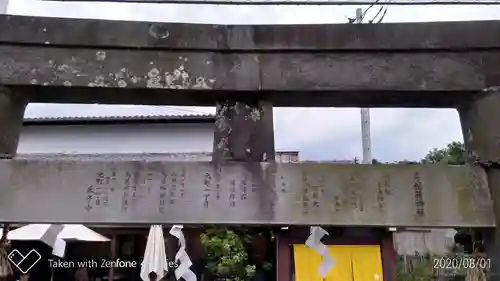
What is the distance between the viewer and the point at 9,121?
358 cm

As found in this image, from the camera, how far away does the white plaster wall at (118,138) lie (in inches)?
465

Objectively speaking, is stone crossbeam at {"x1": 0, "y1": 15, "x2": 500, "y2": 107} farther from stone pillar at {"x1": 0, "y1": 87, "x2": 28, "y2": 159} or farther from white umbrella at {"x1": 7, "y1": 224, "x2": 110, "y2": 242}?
white umbrella at {"x1": 7, "y1": 224, "x2": 110, "y2": 242}

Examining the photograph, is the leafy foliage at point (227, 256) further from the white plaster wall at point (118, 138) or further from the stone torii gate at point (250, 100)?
the stone torii gate at point (250, 100)

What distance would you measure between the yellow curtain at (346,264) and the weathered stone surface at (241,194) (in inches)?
180

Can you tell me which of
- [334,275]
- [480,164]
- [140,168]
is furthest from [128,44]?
[334,275]

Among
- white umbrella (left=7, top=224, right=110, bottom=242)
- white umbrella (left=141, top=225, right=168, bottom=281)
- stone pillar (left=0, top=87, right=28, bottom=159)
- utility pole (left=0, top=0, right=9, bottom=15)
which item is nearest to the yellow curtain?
white umbrella (left=141, top=225, right=168, bottom=281)

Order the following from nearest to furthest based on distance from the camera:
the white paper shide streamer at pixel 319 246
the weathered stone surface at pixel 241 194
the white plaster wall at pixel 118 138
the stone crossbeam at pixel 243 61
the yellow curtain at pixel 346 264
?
the weathered stone surface at pixel 241 194
the stone crossbeam at pixel 243 61
the white paper shide streamer at pixel 319 246
the yellow curtain at pixel 346 264
the white plaster wall at pixel 118 138

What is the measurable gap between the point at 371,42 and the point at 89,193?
2.53 metres

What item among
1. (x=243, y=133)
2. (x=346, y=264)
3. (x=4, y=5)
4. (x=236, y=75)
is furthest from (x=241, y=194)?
(x=346, y=264)

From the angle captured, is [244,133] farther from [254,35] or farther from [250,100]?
[254,35]

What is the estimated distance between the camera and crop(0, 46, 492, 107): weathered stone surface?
3.61 m

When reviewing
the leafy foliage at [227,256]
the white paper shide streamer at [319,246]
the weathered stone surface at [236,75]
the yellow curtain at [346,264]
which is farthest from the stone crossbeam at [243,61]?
the leafy foliage at [227,256]

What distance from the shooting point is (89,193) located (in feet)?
11.0

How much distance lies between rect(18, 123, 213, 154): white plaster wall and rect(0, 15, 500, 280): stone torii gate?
8.02 m
